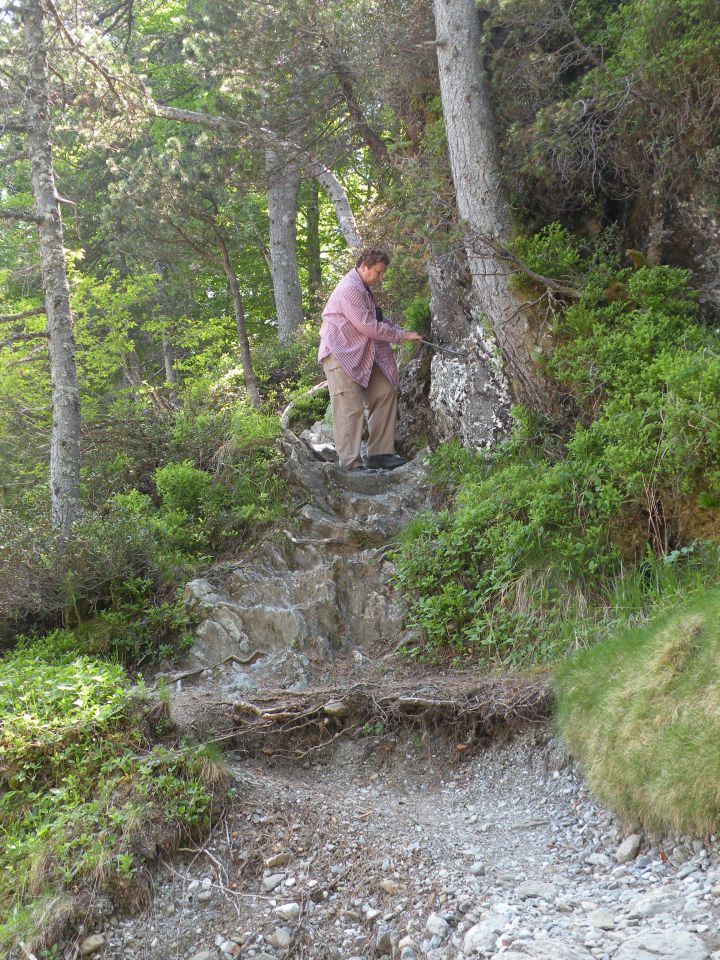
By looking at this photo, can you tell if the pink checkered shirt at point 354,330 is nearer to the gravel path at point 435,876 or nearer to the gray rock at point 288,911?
the gravel path at point 435,876

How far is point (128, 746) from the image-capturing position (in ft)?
16.3

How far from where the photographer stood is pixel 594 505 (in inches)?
232

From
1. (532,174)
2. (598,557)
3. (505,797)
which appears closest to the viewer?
(505,797)

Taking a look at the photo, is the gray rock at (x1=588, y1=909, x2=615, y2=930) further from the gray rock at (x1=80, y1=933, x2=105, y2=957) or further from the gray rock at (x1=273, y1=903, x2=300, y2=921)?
the gray rock at (x1=80, y1=933, x2=105, y2=957)

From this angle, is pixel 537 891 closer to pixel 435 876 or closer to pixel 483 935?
pixel 483 935

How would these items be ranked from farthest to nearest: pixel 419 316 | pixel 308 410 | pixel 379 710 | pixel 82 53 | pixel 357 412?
pixel 308 410 < pixel 419 316 < pixel 82 53 < pixel 357 412 < pixel 379 710

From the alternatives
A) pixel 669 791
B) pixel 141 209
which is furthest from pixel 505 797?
pixel 141 209

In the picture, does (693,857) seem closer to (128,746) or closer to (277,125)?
(128,746)

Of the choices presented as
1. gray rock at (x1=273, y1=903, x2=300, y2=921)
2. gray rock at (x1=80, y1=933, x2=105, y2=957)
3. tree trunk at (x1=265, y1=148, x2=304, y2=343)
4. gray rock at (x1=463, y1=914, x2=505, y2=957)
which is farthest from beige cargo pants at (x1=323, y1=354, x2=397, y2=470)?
tree trunk at (x1=265, y1=148, x2=304, y2=343)

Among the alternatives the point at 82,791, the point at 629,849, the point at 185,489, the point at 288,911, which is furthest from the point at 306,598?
the point at 629,849

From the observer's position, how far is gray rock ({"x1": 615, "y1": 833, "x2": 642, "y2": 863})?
3551 millimetres

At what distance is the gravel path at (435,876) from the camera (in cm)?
308

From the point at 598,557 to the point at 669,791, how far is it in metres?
2.42

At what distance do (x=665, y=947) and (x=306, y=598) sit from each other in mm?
4762
